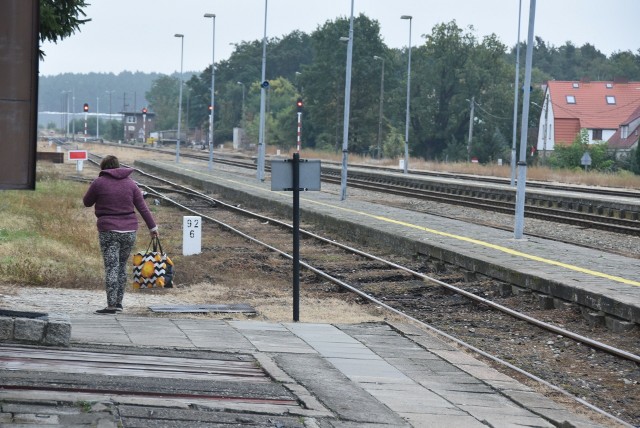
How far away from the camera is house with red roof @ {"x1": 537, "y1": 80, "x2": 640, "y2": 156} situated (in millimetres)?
105375

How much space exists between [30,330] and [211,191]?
119ft

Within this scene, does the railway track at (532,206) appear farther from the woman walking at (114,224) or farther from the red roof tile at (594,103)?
the red roof tile at (594,103)

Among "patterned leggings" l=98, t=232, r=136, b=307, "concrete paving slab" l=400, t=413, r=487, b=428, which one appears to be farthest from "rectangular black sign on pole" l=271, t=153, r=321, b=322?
"concrete paving slab" l=400, t=413, r=487, b=428

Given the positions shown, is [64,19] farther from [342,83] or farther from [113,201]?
[342,83]

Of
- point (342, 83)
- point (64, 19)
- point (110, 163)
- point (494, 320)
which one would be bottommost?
point (494, 320)

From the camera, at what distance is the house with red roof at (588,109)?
105 meters

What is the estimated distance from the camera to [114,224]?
42.6 feet

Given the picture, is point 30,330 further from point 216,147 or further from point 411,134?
point 216,147

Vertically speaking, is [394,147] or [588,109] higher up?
[588,109]

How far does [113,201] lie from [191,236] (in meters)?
8.10

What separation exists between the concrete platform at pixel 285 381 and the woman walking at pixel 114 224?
0.81 meters

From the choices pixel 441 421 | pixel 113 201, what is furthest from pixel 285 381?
pixel 113 201

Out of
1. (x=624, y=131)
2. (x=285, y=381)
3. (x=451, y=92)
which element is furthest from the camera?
(x=624, y=131)

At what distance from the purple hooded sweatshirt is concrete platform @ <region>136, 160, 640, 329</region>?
5.71m
